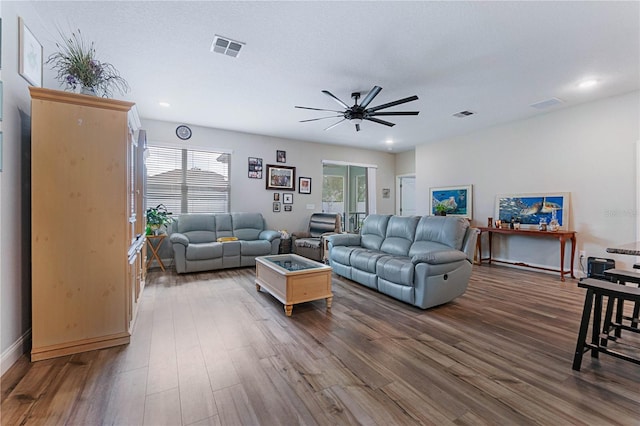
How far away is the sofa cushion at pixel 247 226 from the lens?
5.59m

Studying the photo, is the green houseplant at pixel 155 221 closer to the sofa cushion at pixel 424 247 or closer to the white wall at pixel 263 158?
the white wall at pixel 263 158

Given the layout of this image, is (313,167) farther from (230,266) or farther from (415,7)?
(415,7)

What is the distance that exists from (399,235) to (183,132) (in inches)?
176

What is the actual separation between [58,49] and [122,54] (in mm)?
506

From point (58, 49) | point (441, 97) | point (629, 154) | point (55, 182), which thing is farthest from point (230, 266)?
point (629, 154)

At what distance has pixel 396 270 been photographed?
3260 mm

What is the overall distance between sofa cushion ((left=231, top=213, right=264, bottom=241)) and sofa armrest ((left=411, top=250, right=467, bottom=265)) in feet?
11.5

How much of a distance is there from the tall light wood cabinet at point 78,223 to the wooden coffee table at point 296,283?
1.39 metres

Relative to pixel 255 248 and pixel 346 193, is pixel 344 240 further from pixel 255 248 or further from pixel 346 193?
pixel 346 193

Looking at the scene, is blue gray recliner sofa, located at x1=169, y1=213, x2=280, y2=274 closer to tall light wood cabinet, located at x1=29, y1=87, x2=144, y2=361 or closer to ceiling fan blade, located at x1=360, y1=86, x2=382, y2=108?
tall light wood cabinet, located at x1=29, y1=87, x2=144, y2=361

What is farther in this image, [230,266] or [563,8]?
[230,266]

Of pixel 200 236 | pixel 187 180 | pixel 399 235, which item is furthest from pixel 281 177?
pixel 399 235

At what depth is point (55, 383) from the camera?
1.75m

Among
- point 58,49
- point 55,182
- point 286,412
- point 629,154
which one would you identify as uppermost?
point 58,49
